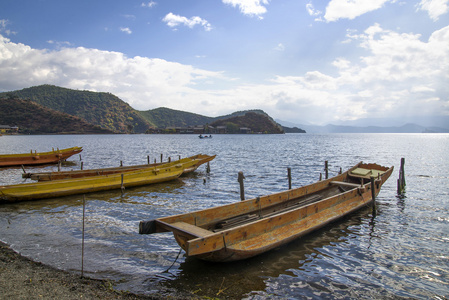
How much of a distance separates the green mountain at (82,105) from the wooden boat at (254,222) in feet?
608

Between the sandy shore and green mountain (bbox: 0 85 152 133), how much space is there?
18748cm

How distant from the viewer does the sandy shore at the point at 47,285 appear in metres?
5.56

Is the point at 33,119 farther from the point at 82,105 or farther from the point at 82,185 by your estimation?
the point at 82,185

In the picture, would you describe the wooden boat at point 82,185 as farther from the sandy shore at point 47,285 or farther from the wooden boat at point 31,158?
the wooden boat at point 31,158

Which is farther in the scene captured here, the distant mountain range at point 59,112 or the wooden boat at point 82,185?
the distant mountain range at point 59,112

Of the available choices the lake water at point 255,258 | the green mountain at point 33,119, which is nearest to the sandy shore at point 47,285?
the lake water at point 255,258

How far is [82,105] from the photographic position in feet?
607

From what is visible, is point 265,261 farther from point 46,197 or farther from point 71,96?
point 71,96

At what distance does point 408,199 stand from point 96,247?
58.8ft

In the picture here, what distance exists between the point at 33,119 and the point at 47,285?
527 feet

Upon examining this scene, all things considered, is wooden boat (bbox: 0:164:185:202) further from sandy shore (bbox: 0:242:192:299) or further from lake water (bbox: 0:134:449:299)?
sandy shore (bbox: 0:242:192:299)

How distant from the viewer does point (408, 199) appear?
17000 millimetres

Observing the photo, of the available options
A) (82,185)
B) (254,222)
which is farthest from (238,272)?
(82,185)

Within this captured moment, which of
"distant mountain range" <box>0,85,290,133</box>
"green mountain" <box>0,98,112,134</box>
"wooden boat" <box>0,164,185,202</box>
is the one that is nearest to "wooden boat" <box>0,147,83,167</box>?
"wooden boat" <box>0,164,185,202</box>
